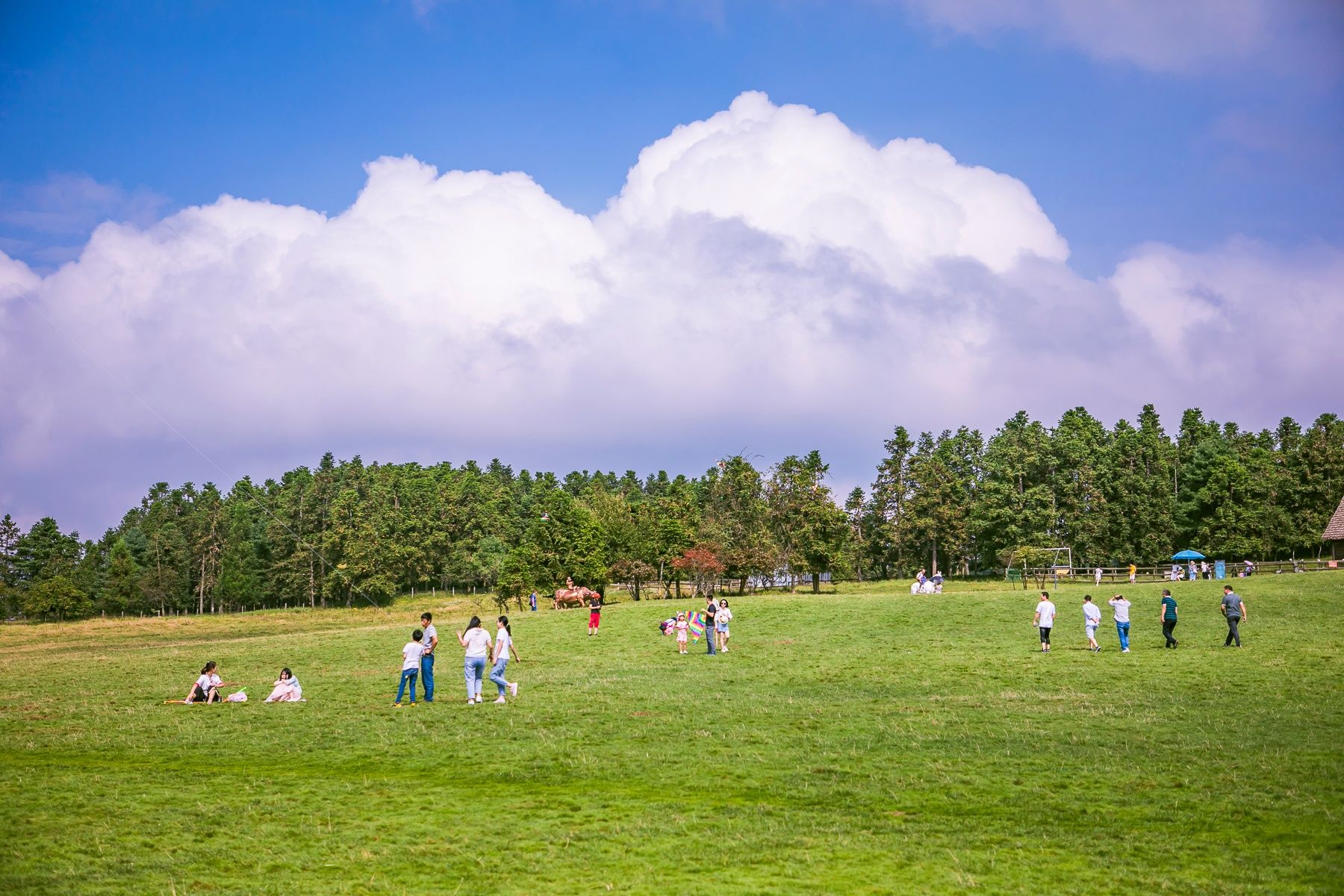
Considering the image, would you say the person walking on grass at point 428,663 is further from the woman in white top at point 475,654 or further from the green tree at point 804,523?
the green tree at point 804,523

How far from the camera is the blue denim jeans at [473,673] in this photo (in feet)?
78.8

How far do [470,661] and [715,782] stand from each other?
1002 cm

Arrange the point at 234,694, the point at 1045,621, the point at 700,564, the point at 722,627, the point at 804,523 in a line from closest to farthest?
the point at 234,694 < the point at 1045,621 < the point at 722,627 < the point at 700,564 < the point at 804,523

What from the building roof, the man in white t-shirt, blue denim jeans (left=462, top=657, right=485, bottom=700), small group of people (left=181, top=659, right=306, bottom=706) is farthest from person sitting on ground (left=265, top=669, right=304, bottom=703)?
the building roof

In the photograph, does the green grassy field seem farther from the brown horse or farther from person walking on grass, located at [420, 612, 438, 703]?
the brown horse

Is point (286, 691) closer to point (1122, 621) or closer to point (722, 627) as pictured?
point (722, 627)

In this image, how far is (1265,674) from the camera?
2592 cm

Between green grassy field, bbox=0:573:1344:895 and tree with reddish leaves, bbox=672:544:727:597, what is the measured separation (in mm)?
43380

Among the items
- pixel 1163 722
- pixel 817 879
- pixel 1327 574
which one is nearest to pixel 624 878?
pixel 817 879

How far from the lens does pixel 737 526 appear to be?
3661 inches

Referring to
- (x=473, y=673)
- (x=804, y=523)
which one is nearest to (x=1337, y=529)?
(x=804, y=523)

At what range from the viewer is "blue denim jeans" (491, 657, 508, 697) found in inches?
970

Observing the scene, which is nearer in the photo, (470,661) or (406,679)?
(470,661)

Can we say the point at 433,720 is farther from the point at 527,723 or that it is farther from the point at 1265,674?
the point at 1265,674
